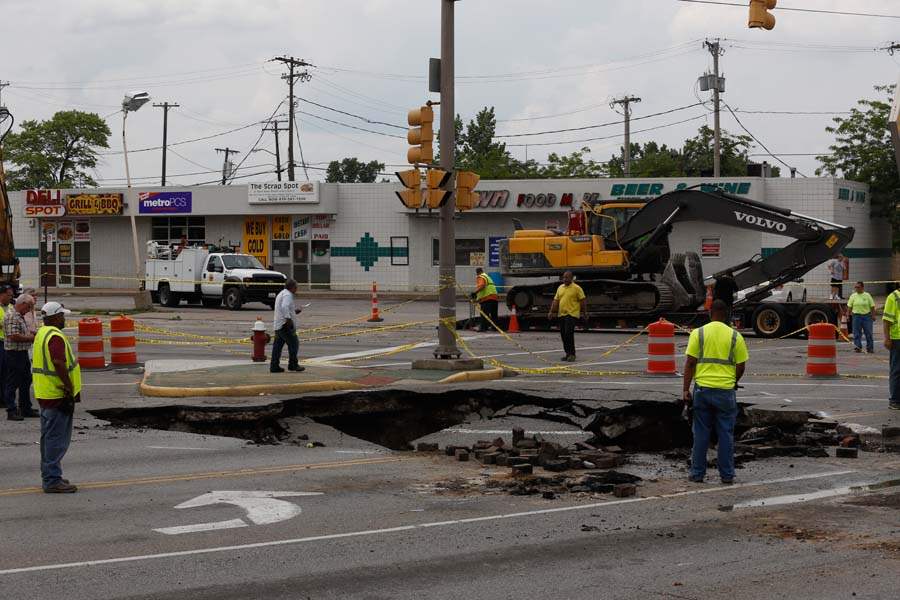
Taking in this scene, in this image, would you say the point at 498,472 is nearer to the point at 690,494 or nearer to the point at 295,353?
the point at 690,494

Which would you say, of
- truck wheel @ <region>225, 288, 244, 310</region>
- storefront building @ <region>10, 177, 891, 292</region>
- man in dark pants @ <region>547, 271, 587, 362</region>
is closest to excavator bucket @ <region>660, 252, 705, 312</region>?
man in dark pants @ <region>547, 271, 587, 362</region>

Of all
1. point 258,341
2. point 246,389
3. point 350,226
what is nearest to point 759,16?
point 246,389

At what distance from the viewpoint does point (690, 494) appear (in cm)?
1052

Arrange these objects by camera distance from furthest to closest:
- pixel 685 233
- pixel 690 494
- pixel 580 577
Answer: pixel 685 233 → pixel 690 494 → pixel 580 577

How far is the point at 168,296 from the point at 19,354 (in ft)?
92.9

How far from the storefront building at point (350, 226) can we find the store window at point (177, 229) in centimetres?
6

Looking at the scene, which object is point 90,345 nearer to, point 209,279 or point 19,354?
point 19,354

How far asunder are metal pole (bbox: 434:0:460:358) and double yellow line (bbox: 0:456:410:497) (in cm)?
737

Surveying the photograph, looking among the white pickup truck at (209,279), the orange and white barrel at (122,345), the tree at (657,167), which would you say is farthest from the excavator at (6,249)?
the tree at (657,167)

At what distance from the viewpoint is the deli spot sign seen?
181ft

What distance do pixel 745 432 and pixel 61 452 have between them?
795 centimetres

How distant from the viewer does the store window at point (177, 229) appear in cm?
5631

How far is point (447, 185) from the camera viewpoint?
64.0 feet

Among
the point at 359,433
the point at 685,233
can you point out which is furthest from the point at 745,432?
the point at 685,233
